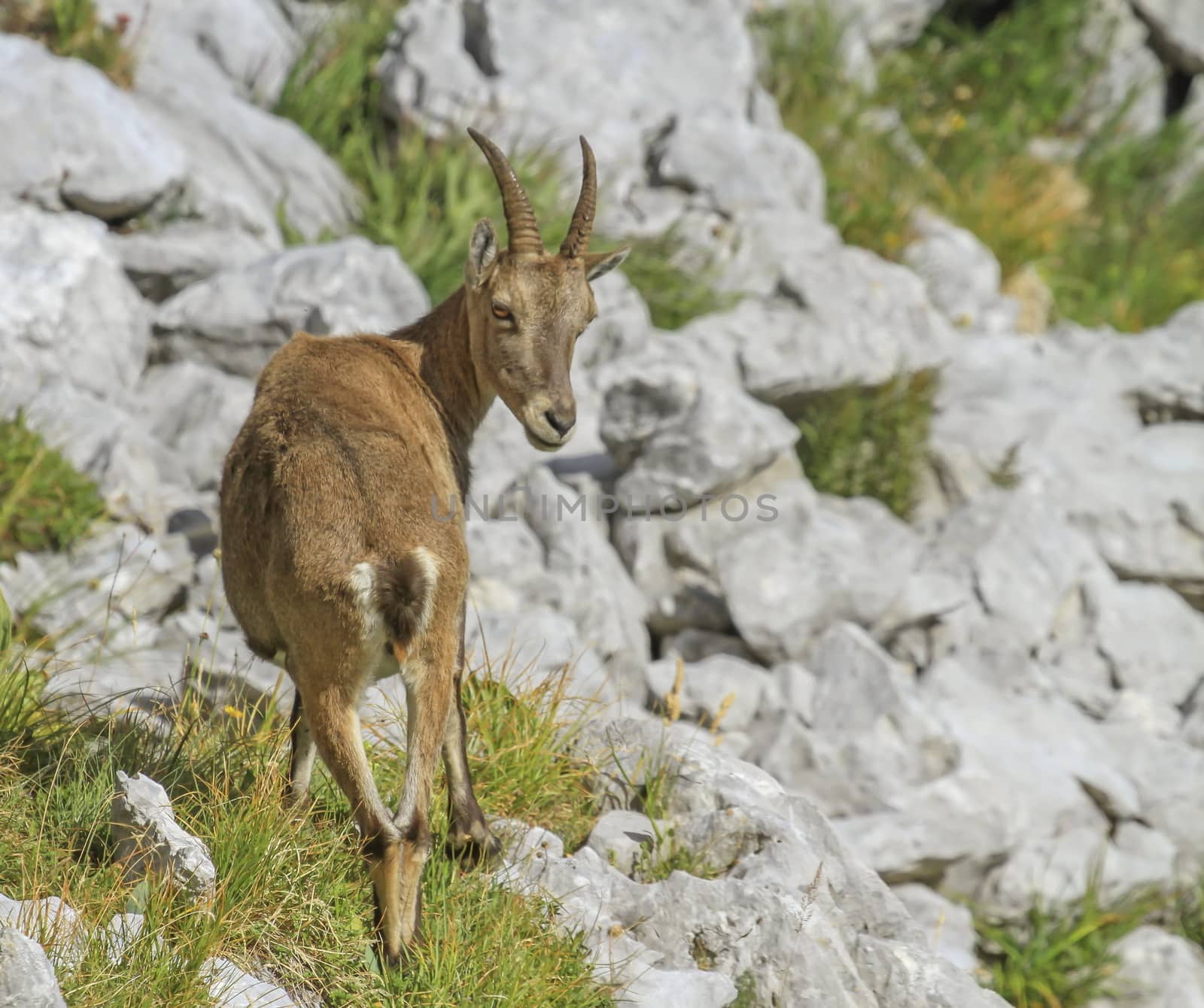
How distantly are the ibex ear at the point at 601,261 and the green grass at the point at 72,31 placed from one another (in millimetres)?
6779

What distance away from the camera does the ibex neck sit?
652cm

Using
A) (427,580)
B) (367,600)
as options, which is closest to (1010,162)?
(427,580)

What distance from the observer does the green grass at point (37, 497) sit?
27.7 ft

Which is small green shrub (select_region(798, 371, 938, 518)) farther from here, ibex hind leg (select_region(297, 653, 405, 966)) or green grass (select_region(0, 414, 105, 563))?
ibex hind leg (select_region(297, 653, 405, 966))

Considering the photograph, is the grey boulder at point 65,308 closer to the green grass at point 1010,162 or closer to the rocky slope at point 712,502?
the rocky slope at point 712,502

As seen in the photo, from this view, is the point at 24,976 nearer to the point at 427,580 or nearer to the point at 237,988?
the point at 237,988

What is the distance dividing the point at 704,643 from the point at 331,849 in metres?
5.53

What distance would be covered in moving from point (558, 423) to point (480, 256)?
3.30 ft

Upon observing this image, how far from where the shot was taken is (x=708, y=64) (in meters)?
14.5

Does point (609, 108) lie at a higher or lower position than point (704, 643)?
higher

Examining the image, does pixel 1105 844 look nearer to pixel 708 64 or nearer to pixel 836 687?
pixel 836 687

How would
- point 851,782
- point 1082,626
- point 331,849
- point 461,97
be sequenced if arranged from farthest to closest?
1. point 461,97
2. point 1082,626
3. point 851,782
4. point 331,849

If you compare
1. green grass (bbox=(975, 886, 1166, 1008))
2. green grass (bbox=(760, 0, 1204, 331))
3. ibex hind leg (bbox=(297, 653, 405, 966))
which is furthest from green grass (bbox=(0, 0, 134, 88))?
green grass (bbox=(975, 886, 1166, 1008))

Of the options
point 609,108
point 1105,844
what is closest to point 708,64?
point 609,108
